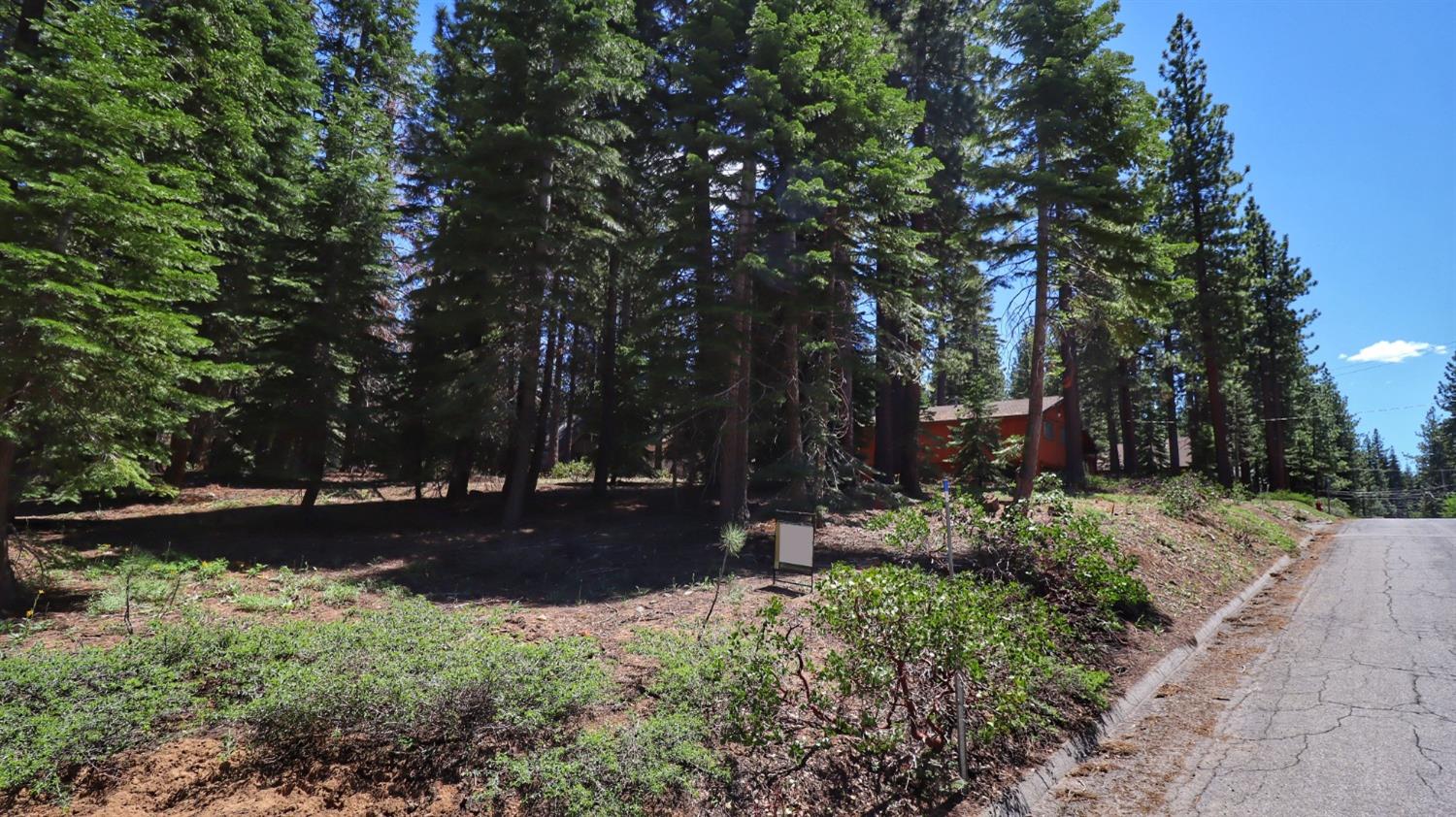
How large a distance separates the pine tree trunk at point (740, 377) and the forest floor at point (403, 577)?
831 millimetres

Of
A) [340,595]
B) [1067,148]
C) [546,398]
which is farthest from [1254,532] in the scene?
[340,595]

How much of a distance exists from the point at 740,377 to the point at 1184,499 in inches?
433

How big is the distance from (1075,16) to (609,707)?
14.5 metres

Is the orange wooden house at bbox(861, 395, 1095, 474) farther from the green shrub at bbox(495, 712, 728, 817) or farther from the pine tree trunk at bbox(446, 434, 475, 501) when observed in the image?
the green shrub at bbox(495, 712, 728, 817)

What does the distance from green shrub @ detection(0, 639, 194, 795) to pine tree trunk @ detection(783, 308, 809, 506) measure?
8455 mm

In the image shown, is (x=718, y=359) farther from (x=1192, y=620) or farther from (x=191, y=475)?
(x=191, y=475)

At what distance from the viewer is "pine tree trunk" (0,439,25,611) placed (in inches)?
252

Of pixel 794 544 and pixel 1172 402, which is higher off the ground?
pixel 1172 402

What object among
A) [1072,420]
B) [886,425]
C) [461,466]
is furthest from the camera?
[1072,420]

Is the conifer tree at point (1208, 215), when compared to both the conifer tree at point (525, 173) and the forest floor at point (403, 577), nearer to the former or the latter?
the forest floor at point (403, 577)

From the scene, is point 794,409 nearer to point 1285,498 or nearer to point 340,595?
point 340,595

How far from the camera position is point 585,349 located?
1414 cm

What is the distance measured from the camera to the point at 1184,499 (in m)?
14.3

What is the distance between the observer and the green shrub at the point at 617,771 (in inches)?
123
